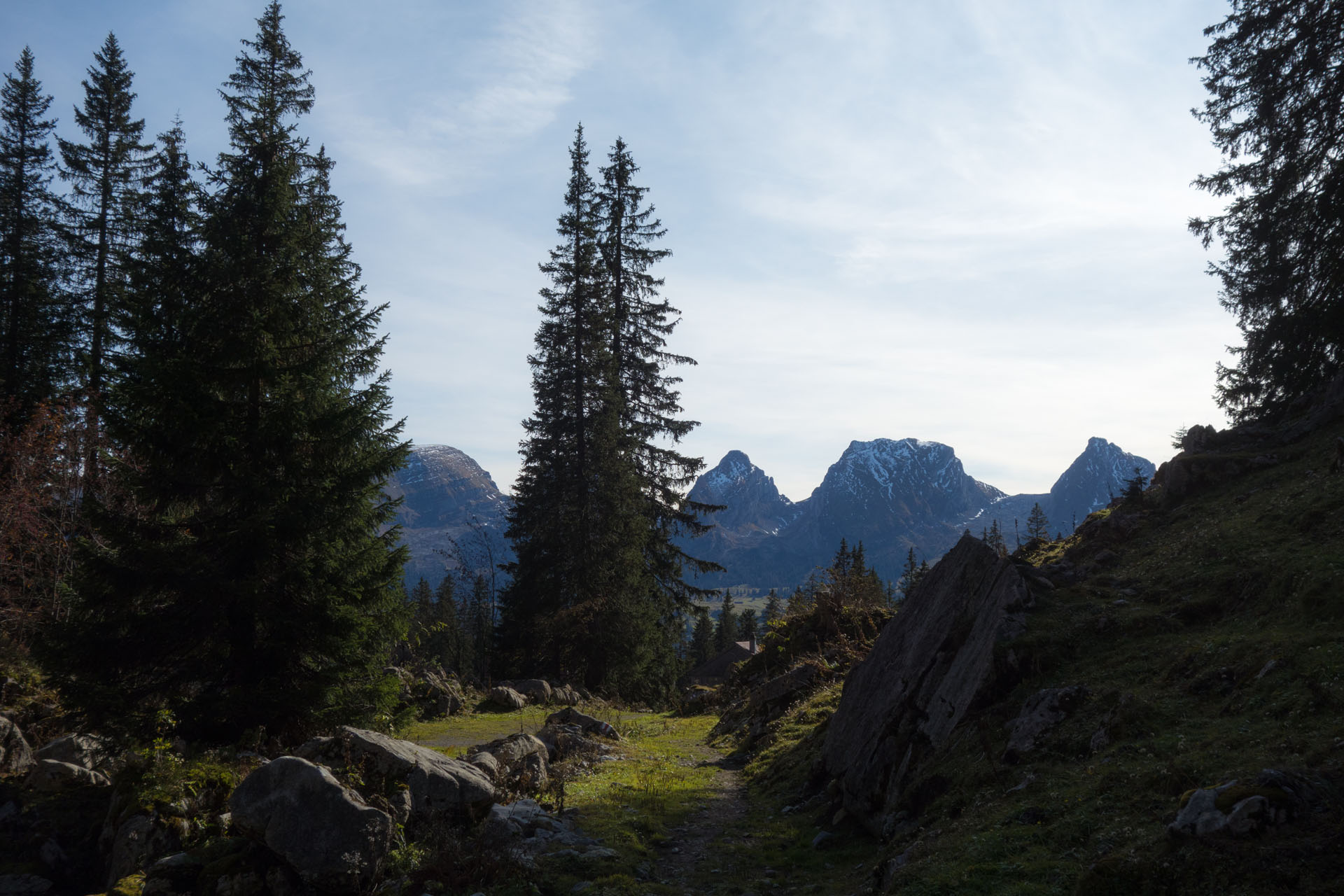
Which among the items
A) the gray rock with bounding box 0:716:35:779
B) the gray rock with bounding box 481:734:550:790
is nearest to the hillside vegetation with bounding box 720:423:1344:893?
the gray rock with bounding box 481:734:550:790

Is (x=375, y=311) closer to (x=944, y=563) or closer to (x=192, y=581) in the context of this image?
(x=192, y=581)

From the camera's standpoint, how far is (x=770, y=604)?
47.2 m

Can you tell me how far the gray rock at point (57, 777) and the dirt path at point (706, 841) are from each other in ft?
31.3

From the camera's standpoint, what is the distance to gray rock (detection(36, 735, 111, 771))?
12.3m

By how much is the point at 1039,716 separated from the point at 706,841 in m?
5.67

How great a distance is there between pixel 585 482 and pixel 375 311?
14.6 m

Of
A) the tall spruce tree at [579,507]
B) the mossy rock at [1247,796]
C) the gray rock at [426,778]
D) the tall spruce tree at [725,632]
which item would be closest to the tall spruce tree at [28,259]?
the tall spruce tree at [579,507]

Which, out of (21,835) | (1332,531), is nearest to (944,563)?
(1332,531)

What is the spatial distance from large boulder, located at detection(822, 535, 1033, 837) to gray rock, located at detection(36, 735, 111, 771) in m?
12.6

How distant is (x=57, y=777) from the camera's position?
1181 centimetres

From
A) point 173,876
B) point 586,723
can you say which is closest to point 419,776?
point 173,876

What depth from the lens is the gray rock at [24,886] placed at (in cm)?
998

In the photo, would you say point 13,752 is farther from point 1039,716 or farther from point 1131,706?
point 1131,706

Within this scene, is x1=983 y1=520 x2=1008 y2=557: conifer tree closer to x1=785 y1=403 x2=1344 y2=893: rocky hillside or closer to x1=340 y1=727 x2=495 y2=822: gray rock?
x1=785 y1=403 x2=1344 y2=893: rocky hillside
